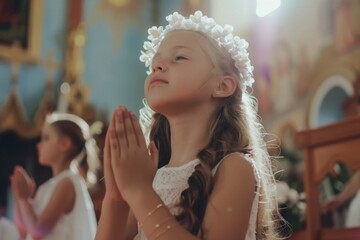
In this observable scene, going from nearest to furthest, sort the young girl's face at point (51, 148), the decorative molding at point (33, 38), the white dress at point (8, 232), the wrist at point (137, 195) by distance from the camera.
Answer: the wrist at point (137, 195), the young girl's face at point (51, 148), the white dress at point (8, 232), the decorative molding at point (33, 38)

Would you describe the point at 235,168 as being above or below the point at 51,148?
below

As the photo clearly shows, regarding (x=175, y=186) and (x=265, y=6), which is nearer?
(x=175, y=186)

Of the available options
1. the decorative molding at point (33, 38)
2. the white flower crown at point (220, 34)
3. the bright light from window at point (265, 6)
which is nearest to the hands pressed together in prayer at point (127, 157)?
the white flower crown at point (220, 34)

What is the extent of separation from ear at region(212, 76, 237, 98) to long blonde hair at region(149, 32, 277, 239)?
0.03 metres

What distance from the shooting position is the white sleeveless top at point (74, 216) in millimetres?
3602

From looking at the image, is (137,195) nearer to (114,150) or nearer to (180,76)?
(114,150)

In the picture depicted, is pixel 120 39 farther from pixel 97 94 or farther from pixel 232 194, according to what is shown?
pixel 232 194

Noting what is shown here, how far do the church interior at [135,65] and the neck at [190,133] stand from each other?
281cm

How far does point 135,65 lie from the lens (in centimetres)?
1012

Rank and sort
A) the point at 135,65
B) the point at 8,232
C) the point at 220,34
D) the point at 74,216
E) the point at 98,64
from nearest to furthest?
the point at 220,34 → the point at 74,216 → the point at 8,232 → the point at 98,64 → the point at 135,65

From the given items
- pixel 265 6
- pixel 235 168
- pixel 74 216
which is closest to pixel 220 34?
pixel 235 168

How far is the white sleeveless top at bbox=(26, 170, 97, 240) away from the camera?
11.8ft

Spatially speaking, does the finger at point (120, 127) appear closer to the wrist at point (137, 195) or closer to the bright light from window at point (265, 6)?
the wrist at point (137, 195)

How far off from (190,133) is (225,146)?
0.13 metres
